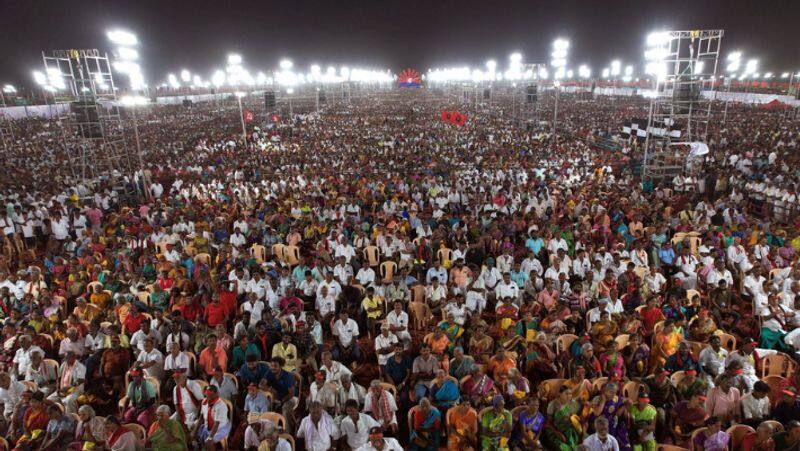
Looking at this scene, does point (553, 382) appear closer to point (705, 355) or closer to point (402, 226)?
point (705, 355)

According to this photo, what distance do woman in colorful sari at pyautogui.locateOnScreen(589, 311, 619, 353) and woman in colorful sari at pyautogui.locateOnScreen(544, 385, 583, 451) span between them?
150 cm

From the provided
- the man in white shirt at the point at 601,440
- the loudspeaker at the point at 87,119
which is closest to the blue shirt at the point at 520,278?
the man in white shirt at the point at 601,440

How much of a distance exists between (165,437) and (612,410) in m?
4.34

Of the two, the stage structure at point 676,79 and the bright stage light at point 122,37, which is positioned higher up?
the bright stage light at point 122,37

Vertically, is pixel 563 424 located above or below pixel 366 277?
below

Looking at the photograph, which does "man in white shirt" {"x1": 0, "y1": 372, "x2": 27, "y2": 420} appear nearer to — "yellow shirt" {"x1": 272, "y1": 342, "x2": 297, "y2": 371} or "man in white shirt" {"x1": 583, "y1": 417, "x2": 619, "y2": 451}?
"yellow shirt" {"x1": 272, "y1": 342, "x2": 297, "y2": 371}

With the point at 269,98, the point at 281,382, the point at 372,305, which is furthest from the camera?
the point at 269,98

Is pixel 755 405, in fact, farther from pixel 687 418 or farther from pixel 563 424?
pixel 563 424

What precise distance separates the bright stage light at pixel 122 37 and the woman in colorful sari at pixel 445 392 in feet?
60.4

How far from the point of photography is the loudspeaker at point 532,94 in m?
29.1

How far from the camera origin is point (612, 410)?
470cm

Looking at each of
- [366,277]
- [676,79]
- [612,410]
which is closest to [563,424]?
[612,410]

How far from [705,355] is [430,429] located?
3359mm

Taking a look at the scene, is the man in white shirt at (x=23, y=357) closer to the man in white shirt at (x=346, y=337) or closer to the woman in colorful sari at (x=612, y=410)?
the man in white shirt at (x=346, y=337)
